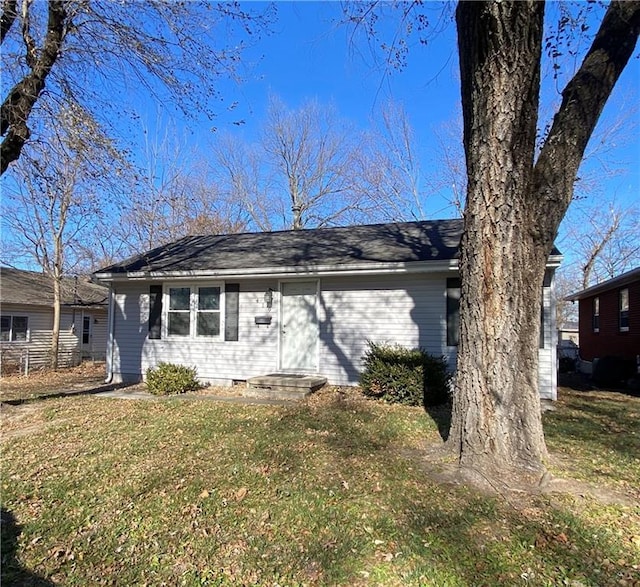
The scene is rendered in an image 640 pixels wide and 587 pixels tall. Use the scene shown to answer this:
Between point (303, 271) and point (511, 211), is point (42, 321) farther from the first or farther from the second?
point (511, 211)

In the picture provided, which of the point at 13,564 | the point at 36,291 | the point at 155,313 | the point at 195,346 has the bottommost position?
the point at 13,564

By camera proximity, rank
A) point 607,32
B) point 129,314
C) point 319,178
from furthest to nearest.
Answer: point 319,178 < point 129,314 < point 607,32

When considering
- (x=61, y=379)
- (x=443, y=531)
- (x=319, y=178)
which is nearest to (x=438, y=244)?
(x=443, y=531)

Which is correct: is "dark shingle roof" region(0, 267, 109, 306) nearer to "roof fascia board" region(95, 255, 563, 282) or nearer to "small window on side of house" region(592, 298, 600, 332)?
"roof fascia board" region(95, 255, 563, 282)

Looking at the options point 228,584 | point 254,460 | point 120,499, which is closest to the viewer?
point 228,584

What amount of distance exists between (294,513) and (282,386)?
4973 millimetres

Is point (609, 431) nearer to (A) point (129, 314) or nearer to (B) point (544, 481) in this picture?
(B) point (544, 481)

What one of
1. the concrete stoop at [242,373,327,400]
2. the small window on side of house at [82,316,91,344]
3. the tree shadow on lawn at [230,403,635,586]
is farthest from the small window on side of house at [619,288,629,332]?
the small window on side of house at [82,316,91,344]

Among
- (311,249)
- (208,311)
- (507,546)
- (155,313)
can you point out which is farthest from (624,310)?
(155,313)

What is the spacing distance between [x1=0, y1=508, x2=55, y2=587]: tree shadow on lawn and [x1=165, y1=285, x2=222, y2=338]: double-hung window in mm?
6591

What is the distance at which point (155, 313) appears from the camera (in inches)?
406

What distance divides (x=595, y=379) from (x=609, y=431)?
641cm

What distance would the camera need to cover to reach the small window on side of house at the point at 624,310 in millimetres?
13039

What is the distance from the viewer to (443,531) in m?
3.21
